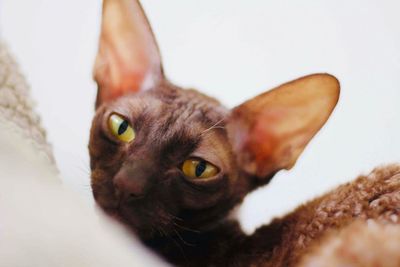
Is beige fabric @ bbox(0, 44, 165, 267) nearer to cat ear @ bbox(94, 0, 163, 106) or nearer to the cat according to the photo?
the cat

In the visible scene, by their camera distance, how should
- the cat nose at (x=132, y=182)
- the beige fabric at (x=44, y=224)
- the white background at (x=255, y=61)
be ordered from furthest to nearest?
1. the white background at (x=255, y=61)
2. the cat nose at (x=132, y=182)
3. the beige fabric at (x=44, y=224)

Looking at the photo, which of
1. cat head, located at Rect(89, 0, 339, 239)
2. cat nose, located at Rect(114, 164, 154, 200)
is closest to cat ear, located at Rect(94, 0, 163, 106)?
cat head, located at Rect(89, 0, 339, 239)

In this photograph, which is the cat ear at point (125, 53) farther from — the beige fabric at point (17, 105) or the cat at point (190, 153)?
the beige fabric at point (17, 105)

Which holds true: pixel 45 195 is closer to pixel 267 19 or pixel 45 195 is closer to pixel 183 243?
pixel 183 243

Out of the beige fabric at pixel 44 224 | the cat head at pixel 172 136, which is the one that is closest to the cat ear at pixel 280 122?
the cat head at pixel 172 136

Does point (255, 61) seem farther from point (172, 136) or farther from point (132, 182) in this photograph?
point (132, 182)

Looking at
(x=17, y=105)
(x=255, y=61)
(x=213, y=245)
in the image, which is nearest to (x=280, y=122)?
(x=255, y=61)

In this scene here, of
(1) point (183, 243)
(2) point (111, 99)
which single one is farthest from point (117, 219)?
(2) point (111, 99)
